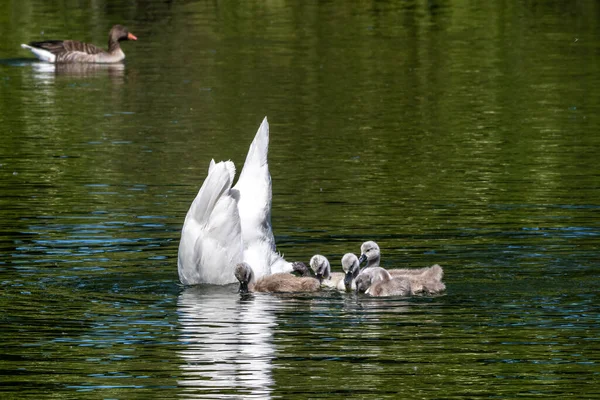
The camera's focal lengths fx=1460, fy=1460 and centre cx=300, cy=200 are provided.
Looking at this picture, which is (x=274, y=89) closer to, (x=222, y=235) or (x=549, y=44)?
(x=549, y=44)

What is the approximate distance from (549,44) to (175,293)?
90.5 ft

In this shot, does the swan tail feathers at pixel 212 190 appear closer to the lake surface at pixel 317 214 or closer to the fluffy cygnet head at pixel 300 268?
the lake surface at pixel 317 214

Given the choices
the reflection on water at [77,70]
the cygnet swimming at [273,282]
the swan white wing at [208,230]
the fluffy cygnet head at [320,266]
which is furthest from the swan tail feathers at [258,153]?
the reflection on water at [77,70]

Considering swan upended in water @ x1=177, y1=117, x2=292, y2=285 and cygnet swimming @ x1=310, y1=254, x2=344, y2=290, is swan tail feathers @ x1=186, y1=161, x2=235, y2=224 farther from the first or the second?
cygnet swimming @ x1=310, y1=254, x2=344, y2=290

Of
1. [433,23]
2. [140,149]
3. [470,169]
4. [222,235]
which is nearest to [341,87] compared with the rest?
[140,149]

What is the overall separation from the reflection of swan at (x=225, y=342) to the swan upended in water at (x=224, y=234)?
8.7 inches

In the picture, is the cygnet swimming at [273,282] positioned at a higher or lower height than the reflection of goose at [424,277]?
lower

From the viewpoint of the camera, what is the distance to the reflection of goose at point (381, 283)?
43.9 feet

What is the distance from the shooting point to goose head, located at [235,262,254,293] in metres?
13.7

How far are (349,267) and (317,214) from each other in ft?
12.1

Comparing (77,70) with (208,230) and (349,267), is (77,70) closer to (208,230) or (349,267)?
(208,230)

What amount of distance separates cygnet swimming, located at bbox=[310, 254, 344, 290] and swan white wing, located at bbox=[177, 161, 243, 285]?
2.70 feet

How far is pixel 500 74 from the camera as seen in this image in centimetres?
3312

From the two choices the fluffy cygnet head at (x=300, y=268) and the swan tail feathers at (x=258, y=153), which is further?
the swan tail feathers at (x=258, y=153)
